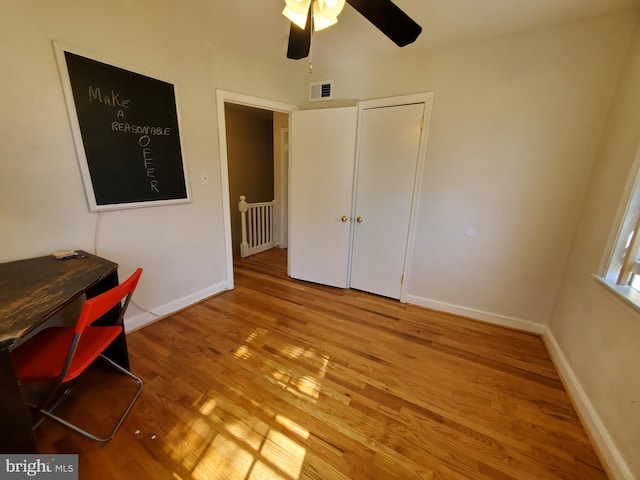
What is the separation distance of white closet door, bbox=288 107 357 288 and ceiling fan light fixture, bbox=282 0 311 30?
1.31m

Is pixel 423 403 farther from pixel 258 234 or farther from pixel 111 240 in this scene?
pixel 258 234

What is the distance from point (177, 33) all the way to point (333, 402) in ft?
9.84

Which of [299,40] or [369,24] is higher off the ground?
[369,24]

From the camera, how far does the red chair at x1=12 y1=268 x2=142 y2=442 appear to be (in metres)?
1.03

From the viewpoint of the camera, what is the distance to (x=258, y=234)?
430cm

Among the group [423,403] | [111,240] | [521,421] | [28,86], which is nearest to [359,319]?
[423,403]

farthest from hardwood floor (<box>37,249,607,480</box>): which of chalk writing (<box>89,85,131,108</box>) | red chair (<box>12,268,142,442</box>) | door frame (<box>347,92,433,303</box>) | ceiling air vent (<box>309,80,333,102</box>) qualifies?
ceiling air vent (<box>309,80,333,102</box>)

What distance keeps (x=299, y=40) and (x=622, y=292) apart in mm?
2364

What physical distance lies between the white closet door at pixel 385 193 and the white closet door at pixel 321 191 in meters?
0.14

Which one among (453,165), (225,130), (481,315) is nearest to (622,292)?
(481,315)

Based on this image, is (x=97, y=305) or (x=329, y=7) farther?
(x=329, y=7)

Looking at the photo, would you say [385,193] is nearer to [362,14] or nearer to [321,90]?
[321,90]

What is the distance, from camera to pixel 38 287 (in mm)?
1178

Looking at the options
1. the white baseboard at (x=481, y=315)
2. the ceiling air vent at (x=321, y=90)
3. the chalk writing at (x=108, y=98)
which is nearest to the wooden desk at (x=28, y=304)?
the chalk writing at (x=108, y=98)
